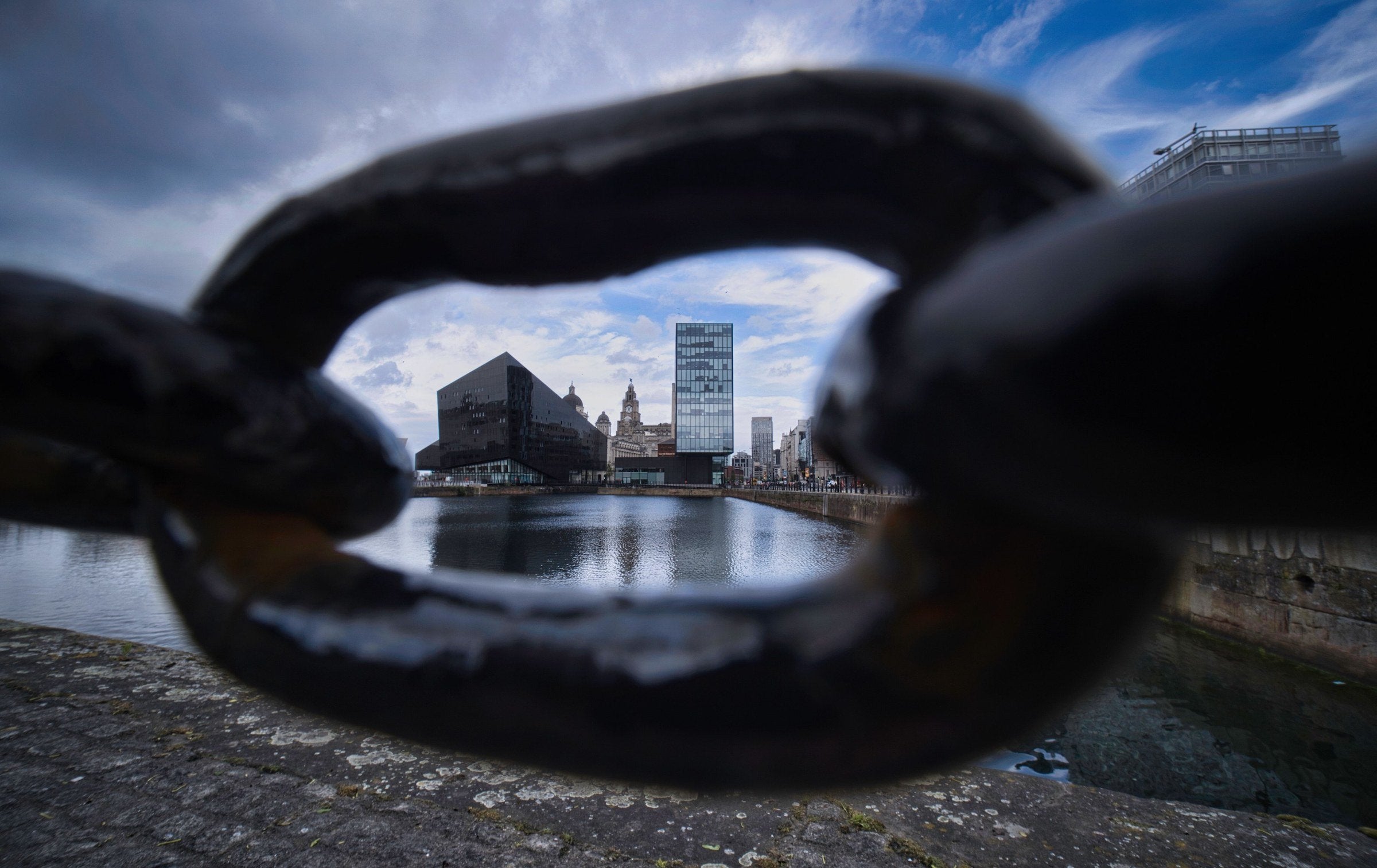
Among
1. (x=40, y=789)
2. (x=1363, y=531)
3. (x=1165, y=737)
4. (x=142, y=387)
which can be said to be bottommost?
(x=1165, y=737)

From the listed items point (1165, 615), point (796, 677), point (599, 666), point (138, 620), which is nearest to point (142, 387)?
point (599, 666)

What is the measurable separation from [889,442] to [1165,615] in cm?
1468

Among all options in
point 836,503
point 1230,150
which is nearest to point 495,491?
point 836,503

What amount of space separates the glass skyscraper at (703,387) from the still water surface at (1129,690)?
6193cm

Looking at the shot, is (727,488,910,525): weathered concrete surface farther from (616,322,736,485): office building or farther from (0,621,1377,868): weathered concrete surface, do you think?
(616,322,736,485): office building

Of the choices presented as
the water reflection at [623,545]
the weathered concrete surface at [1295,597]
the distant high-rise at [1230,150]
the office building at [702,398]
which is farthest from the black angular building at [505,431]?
the weathered concrete surface at [1295,597]

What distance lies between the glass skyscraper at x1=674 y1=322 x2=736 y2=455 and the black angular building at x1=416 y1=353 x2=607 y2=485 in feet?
47.2

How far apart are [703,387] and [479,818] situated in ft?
271

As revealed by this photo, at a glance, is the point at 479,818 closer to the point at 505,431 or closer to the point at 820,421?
the point at 820,421

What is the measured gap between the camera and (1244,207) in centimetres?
33

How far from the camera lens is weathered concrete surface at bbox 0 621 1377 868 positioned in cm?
319

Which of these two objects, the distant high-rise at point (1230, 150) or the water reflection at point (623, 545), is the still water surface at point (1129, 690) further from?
the distant high-rise at point (1230, 150)

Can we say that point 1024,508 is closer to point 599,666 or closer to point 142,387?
point 599,666

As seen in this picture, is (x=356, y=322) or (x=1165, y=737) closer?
(x=356, y=322)
